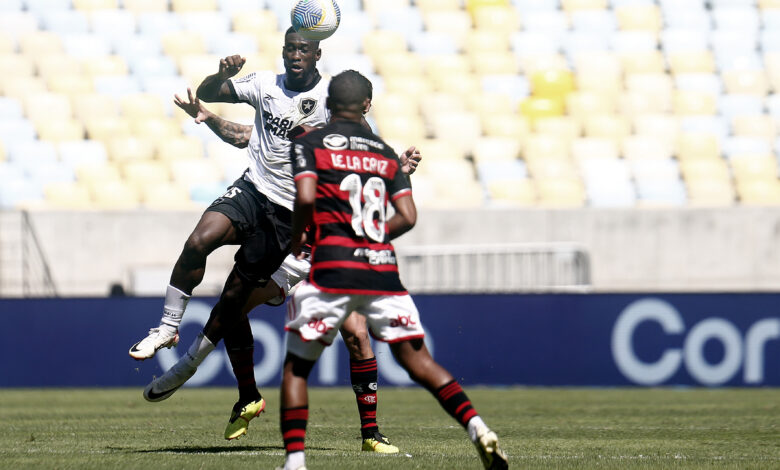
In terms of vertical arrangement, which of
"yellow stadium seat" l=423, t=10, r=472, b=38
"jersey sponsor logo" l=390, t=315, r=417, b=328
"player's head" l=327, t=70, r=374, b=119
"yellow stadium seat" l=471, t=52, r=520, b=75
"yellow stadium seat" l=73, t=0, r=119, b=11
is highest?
"yellow stadium seat" l=73, t=0, r=119, b=11

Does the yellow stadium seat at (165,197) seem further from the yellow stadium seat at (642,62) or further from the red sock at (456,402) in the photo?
the red sock at (456,402)

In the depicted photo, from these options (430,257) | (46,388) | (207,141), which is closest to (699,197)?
(430,257)

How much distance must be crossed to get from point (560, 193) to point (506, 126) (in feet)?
6.23

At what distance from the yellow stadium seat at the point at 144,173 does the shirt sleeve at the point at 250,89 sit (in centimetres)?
999

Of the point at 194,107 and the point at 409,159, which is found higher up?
the point at 194,107

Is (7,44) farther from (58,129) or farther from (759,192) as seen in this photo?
(759,192)

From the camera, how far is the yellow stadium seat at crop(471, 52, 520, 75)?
2041 centimetres

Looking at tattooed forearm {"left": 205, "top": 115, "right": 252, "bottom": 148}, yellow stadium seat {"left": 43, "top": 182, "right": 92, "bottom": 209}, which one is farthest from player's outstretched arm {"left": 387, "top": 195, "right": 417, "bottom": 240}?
yellow stadium seat {"left": 43, "top": 182, "right": 92, "bottom": 209}

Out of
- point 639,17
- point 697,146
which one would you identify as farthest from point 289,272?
point 639,17

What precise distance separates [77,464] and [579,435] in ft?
12.1

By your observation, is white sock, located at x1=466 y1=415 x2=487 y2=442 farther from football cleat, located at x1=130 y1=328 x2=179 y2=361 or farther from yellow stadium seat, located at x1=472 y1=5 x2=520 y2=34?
yellow stadium seat, located at x1=472 y1=5 x2=520 y2=34

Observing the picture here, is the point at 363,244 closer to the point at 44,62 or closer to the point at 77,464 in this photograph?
the point at 77,464

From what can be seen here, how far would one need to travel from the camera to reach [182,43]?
20.6m

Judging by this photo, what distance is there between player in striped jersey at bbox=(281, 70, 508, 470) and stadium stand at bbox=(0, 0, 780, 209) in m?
11.6
